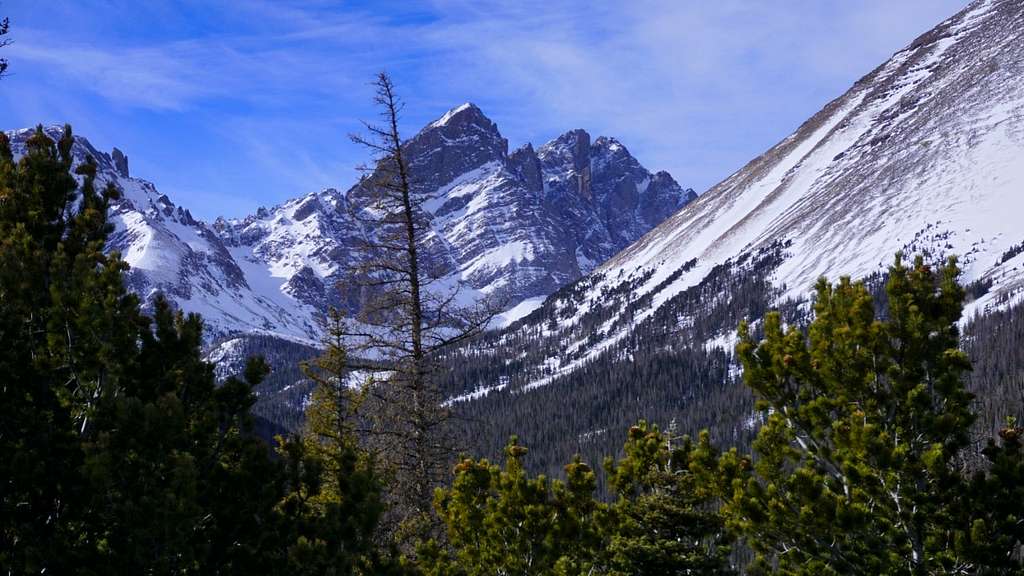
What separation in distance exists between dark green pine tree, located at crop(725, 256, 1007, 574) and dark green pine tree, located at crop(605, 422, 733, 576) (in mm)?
647

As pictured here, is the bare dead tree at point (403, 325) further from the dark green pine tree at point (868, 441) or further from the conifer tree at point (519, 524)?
the dark green pine tree at point (868, 441)

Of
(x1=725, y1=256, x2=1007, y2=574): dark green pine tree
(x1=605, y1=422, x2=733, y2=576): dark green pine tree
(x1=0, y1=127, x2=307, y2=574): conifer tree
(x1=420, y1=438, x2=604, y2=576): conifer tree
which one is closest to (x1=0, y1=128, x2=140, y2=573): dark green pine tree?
(x1=0, y1=127, x2=307, y2=574): conifer tree

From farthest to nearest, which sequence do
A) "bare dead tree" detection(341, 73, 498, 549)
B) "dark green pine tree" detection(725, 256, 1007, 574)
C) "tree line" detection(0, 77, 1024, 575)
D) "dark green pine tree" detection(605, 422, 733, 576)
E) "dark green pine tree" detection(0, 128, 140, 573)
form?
"bare dead tree" detection(341, 73, 498, 549)
"dark green pine tree" detection(605, 422, 733, 576)
"dark green pine tree" detection(725, 256, 1007, 574)
"tree line" detection(0, 77, 1024, 575)
"dark green pine tree" detection(0, 128, 140, 573)

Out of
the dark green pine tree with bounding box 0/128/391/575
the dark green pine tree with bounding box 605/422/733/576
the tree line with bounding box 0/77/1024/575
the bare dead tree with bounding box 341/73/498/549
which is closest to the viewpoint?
the dark green pine tree with bounding box 0/128/391/575

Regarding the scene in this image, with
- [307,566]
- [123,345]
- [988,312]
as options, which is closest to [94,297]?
[123,345]

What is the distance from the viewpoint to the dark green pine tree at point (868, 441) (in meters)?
9.12

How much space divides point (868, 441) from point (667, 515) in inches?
121

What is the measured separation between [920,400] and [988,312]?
5903 inches

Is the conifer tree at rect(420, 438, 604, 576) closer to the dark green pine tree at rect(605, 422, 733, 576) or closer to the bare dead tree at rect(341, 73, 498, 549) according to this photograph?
the dark green pine tree at rect(605, 422, 733, 576)

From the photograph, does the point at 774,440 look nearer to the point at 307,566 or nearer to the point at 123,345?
the point at 307,566

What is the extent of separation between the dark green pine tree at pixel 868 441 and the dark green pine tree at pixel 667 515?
0.65 m

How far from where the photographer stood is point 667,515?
35.5ft

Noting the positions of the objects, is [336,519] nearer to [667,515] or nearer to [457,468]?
[457,468]

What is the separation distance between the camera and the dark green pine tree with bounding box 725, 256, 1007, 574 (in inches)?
359
